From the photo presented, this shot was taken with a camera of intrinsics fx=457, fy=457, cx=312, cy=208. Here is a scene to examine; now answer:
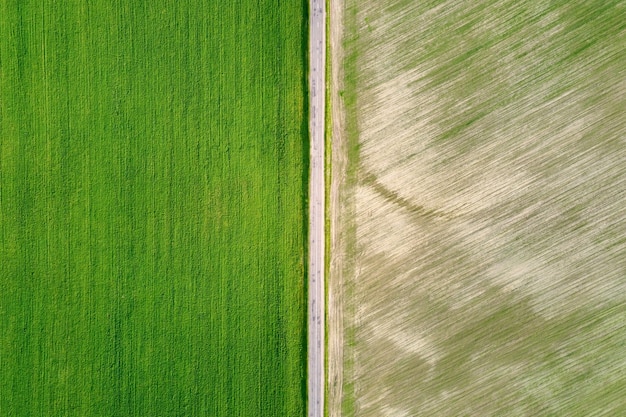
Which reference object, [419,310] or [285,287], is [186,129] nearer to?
[285,287]

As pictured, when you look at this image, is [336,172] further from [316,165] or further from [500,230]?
[500,230]

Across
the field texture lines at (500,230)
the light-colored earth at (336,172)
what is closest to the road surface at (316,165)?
the light-colored earth at (336,172)

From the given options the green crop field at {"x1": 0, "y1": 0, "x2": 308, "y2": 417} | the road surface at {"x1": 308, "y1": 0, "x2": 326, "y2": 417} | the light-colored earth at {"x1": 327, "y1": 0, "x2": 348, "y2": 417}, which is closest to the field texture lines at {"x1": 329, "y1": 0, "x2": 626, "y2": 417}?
the light-colored earth at {"x1": 327, "y1": 0, "x2": 348, "y2": 417}

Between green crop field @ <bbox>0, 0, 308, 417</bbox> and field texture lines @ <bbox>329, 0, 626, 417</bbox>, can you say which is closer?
field texture lines @ <bbox>329, 0, 626, 417</bbox>

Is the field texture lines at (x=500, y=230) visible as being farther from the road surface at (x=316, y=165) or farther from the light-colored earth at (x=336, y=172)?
the road surface at (x=316, y=165)

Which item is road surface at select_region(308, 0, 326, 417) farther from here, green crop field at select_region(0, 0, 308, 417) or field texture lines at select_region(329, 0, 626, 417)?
field texture lines at select_region(329, 0, 626, 417)

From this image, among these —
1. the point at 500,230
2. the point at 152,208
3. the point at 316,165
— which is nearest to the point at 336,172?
the point at 316,165
